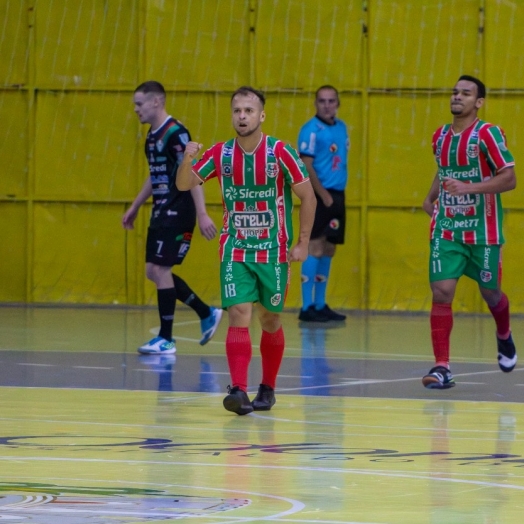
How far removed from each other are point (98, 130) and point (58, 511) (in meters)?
12.1

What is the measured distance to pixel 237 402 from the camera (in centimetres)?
800

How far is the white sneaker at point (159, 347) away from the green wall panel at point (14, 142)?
599 centimetres

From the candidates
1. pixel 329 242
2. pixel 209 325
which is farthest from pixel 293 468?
pixel 329 242

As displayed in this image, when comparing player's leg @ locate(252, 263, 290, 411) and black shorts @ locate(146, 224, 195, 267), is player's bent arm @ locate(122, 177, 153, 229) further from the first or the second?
player's leg @ locate(252, 263, 290, 411)

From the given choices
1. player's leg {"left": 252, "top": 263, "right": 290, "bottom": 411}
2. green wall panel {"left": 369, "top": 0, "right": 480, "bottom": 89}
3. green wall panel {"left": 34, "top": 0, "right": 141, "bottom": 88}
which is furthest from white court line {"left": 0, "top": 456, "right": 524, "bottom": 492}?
green wall panel {"left": 34, "top": 0, "right": 141, "bottom": 88}

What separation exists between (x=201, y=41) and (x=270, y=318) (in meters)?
8.58

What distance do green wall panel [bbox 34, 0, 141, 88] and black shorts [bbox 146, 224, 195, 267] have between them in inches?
222

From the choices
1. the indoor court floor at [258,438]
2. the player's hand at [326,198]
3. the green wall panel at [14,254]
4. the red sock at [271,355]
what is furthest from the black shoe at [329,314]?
the red sock at [271,355]

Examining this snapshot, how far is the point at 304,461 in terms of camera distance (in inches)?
253

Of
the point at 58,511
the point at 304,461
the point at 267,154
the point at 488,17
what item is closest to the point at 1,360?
the point at 267,154

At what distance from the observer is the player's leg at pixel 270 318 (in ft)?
27.2

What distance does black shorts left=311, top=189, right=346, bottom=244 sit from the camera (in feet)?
Answer: 48.3

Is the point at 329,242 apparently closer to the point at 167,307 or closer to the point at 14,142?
the point at 167,307

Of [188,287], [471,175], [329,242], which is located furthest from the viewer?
[329,242]
